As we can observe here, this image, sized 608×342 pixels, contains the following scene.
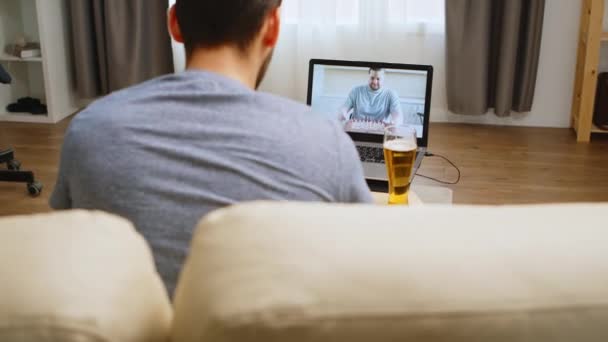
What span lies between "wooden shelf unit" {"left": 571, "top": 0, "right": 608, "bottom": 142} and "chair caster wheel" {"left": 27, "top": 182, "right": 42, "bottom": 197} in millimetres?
2495

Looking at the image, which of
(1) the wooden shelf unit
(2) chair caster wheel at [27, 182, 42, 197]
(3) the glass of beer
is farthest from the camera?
(1) the wooden shelf unit

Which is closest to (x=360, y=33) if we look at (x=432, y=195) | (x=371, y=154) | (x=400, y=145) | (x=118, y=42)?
(x=118, y=42)

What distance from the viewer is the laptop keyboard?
Answer: 2035 mm

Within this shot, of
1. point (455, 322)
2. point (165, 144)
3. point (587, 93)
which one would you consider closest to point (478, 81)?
point (587, 93)

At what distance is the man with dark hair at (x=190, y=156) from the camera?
0.94 m

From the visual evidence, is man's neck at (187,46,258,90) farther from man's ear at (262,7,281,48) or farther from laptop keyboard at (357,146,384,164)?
laptop keyboard at (357,146,384,164)

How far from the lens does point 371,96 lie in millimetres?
2215

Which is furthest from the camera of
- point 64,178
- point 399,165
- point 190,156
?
point 399,165

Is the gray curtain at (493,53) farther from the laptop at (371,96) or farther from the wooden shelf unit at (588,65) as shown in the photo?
the laptop at (371,96)

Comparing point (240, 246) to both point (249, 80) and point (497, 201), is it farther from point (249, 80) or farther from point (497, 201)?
point (497, 201)

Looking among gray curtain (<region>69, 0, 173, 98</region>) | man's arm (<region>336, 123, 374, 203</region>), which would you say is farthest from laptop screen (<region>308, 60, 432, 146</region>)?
gray curtain (<region>69, 0, 173, 98</region>)

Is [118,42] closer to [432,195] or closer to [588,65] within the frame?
[588,65]

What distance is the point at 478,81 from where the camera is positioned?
12.7 feet

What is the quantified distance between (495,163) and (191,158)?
8.76 feet
